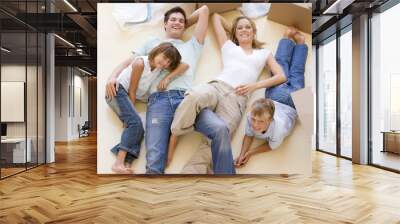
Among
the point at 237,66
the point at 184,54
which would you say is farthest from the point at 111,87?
the point at 237,66

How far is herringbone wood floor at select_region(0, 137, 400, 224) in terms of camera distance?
167 inches

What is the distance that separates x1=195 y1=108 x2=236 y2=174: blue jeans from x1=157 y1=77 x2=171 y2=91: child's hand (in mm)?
725

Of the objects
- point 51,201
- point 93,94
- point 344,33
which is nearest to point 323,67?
point 344,33

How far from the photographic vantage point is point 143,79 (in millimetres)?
6672

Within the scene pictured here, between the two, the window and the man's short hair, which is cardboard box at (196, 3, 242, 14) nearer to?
the man's short hair

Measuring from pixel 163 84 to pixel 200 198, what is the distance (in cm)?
219

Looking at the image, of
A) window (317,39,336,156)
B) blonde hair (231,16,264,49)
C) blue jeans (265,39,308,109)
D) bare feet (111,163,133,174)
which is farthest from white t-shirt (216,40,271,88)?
window (317,39,336,156)

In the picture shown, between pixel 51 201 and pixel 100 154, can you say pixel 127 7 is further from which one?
pixel 51 201

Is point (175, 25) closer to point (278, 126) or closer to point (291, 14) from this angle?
point (291, 14)

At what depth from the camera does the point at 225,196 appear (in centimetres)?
533

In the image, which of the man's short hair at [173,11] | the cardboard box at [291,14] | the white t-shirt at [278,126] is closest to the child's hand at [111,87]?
the man's short hair at [173,11]

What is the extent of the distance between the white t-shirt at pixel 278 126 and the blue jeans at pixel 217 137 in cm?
41

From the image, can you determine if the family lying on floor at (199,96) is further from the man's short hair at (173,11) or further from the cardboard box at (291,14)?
the cardboard box at (291,14)

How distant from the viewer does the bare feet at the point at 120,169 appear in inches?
266
